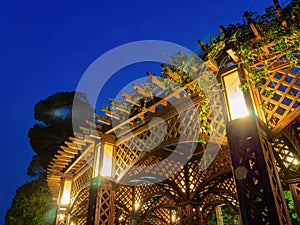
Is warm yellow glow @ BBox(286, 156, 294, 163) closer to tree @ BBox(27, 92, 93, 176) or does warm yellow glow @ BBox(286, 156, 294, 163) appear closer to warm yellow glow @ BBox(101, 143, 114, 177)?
warm yellow glow @ BBox(101, 143, 114, 177)

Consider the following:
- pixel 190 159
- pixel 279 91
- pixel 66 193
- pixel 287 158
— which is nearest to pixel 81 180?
pixel 66 193

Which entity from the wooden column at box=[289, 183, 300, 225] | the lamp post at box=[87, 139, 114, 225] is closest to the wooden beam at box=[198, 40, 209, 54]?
the lamp post at box=[87, 139, 114, 225]

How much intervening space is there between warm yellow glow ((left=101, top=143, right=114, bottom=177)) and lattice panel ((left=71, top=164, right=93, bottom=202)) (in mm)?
1860

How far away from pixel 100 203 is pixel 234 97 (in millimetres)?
3729

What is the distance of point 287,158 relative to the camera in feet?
19.1

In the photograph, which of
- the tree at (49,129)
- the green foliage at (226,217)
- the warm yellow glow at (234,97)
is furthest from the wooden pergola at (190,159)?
the tree at (49,129)

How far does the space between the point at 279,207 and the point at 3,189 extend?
A: 120 meters

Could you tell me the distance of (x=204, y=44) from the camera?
3768 millimetres

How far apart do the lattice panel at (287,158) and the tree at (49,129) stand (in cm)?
1349

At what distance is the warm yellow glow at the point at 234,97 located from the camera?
10.3 feet

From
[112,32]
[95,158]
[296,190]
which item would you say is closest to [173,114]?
[95,158]

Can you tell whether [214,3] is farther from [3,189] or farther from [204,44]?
[3,189]

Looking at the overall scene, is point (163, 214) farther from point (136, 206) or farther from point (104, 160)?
point (104, 160)

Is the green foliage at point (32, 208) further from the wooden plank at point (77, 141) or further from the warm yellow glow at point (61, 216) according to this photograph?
the wooden plank at point (77, 141)
